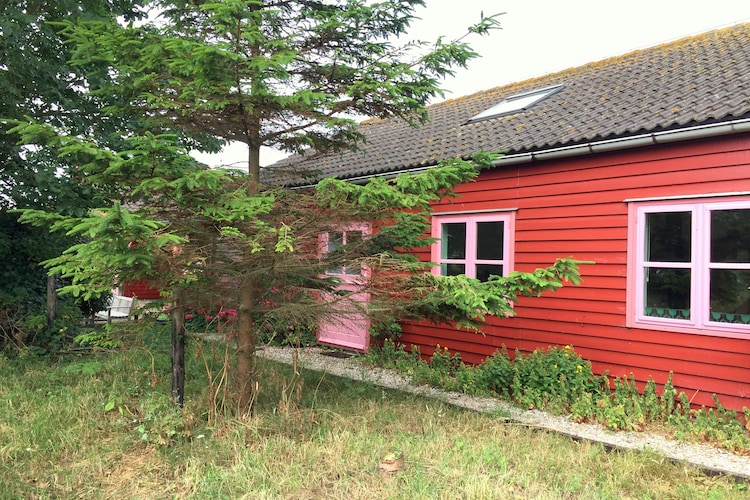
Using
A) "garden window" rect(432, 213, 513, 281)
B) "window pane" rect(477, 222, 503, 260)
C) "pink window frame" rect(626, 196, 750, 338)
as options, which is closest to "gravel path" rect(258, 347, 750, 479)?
"pink window frame" rect(626, 196, 750, 338)

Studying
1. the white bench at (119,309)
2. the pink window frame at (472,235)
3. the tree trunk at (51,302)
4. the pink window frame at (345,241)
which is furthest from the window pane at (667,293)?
the white bench at (119,309)

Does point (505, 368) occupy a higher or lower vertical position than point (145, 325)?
lower

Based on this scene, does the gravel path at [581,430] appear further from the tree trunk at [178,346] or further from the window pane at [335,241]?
the window pane at [335,241]

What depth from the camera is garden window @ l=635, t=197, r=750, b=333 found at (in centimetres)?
532

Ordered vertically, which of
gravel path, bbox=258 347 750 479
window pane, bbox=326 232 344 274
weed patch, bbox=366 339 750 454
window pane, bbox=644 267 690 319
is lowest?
gravel path, bbox=258 347 750 479

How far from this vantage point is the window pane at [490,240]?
7.57 meters

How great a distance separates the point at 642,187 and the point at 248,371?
4.85m

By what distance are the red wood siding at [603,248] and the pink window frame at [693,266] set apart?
0.26 ft

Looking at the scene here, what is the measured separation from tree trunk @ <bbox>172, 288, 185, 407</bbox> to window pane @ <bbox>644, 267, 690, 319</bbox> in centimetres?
512

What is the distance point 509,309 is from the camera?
4.59 metres

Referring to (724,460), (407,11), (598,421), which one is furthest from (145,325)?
(724,460)

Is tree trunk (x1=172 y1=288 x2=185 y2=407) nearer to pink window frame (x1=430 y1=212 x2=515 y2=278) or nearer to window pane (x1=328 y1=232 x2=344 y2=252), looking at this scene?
window pane (x1=328 y1=232 x2=344 y2=252)

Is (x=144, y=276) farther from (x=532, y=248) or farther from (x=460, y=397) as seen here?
(x=532, y=248)

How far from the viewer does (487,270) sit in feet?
25.1
